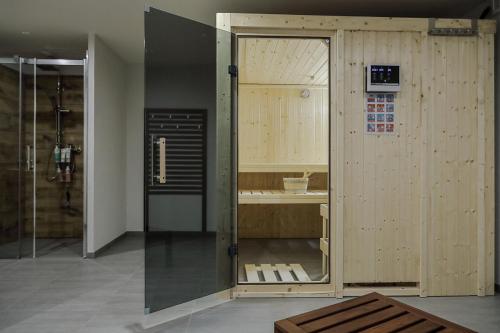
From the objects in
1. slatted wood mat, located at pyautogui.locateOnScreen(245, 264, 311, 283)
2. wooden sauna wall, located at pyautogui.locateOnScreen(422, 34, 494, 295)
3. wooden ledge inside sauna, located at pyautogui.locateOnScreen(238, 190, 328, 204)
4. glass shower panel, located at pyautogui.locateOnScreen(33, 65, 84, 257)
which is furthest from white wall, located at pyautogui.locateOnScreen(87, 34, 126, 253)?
wooden sauna wall, located at pyautogui.locateOnScreen(422, 34, 494, 295)

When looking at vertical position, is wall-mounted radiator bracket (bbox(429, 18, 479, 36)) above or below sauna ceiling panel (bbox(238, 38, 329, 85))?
below

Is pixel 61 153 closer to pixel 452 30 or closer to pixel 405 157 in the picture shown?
pixel 405 157

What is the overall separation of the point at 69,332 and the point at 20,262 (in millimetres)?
2444

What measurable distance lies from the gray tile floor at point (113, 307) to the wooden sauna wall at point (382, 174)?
1.34 ft

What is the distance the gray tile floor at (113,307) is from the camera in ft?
9.07

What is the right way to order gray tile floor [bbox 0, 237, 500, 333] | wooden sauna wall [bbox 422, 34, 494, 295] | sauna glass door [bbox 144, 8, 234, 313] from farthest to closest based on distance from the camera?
wooden sauna wall [bbox 422, 34, 494, 295], sauna glass door [bbox 144, 8, 234, 313], gray tile floor [bbox 0, 237, 500, 333]

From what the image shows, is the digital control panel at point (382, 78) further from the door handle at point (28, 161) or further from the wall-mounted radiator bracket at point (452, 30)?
the door handle at point (28, 161)

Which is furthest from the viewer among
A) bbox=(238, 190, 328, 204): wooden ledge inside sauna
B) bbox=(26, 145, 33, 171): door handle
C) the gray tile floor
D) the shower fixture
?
the shower fixture

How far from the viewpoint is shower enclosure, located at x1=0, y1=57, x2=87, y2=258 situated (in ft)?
16.0

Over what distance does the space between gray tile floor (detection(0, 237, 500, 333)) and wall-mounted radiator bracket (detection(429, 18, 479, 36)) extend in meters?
2.37

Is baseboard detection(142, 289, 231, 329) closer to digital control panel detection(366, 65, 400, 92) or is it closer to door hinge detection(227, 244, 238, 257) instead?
door hinge detection(227, 244, 238, 257)

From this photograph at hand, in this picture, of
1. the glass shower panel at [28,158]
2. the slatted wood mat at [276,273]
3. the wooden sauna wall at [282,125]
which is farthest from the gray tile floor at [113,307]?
the wooden sauna wall at [282,125]

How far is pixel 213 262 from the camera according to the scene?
3.66 meters

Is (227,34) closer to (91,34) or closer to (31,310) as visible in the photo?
(91,34)
